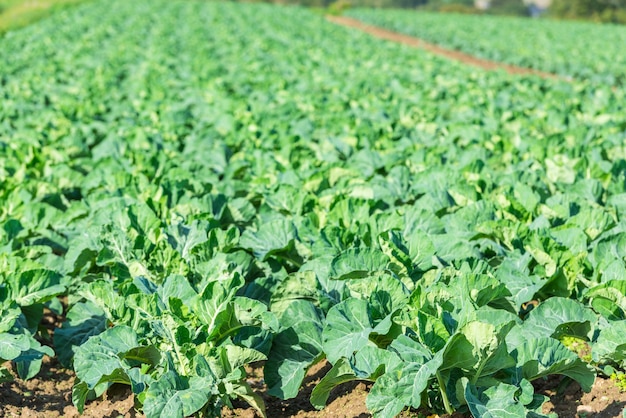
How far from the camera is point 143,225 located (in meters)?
4.28

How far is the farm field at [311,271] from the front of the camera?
2936 millimetres

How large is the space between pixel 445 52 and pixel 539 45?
3665mm

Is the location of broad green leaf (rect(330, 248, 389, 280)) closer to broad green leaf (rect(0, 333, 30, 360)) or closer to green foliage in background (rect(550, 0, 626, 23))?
broad green leaf (rect(0, 333, 30, 360))

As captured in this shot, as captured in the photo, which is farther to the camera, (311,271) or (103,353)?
(311,271)

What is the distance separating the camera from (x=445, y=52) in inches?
1063

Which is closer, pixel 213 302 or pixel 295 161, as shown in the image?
pixel 213 302

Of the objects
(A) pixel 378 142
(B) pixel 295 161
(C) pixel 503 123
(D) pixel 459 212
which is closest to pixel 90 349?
(D) pixel 459 212

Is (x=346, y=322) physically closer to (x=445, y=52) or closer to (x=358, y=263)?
(x=358, y=263)

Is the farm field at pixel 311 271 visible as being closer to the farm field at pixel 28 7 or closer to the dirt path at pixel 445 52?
the dirt path at pixel 445 52

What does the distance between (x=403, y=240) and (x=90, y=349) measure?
176 cm

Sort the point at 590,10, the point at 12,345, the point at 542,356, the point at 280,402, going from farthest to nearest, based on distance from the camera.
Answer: the point at 590,10, the point at 280,402, the point at 12,345, the point at 542,356

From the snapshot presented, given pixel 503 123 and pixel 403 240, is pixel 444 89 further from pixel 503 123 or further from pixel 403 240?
pixel 403 240

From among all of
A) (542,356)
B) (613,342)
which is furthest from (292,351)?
(613,342)

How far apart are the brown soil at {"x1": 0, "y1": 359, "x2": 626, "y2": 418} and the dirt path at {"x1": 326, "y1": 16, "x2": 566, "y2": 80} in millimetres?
15881
